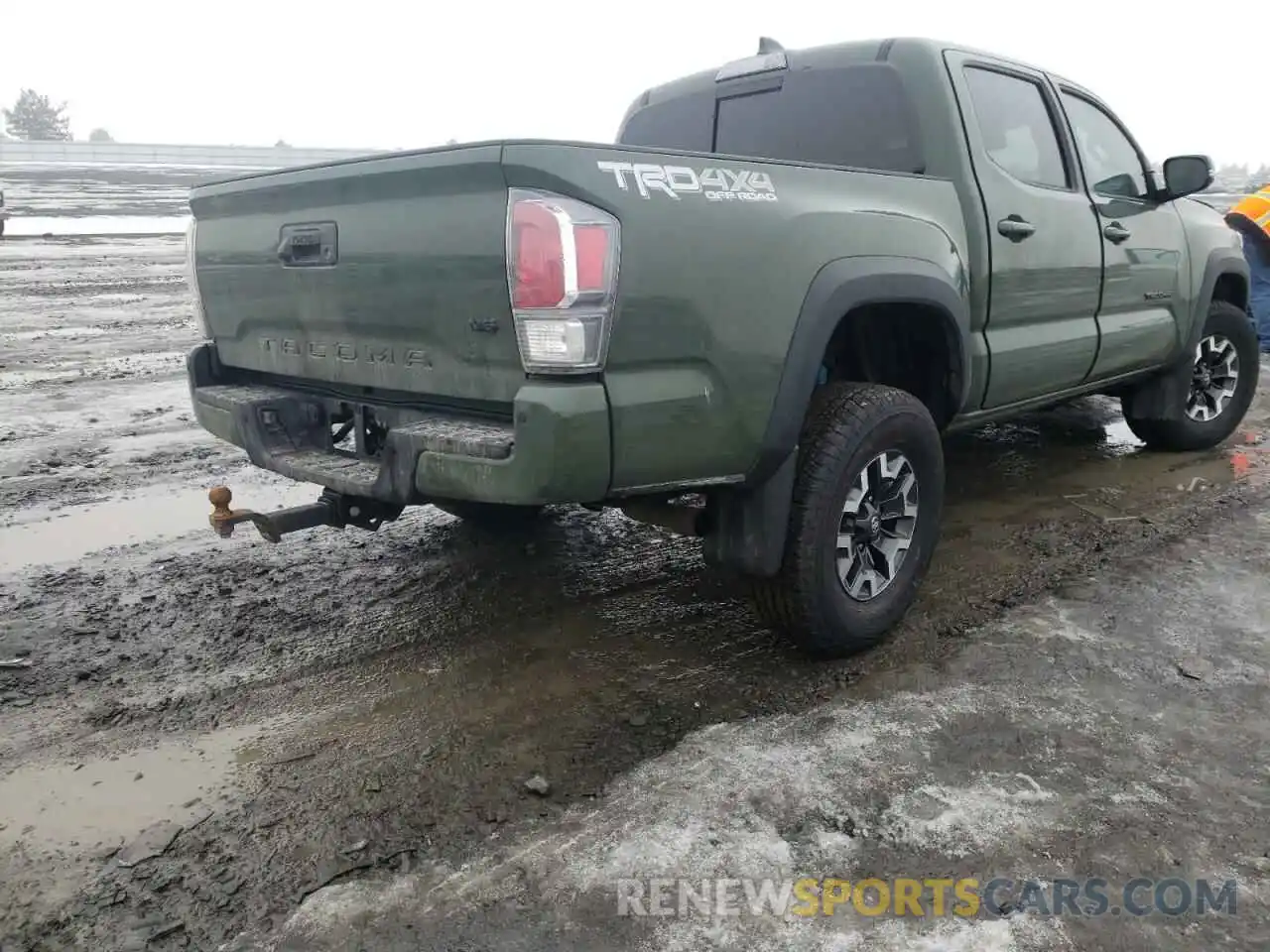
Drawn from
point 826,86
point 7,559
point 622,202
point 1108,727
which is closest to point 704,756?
point 1108,727

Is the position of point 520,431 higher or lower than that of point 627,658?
higher

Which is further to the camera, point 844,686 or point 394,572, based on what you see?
point 394,572

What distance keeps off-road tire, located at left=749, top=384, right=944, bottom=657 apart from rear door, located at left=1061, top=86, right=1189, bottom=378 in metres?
1.74

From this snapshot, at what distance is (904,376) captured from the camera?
3.71m

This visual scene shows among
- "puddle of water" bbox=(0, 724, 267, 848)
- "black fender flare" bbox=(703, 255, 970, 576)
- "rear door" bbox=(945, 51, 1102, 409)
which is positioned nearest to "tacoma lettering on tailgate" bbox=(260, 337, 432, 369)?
"black fender flare" bbox=(703, 255, 970, 576)

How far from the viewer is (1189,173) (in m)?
4.62

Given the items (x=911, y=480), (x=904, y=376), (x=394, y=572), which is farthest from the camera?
(x=394, y=572)

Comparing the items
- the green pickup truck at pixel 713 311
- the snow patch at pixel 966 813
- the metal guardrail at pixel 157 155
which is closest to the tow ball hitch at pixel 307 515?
the green pickup truck at pixel 713 311

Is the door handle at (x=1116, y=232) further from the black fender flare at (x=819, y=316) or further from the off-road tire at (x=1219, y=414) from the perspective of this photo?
the black fender flare at (x=819, y=316)

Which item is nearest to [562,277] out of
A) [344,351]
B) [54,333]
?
[344,351]

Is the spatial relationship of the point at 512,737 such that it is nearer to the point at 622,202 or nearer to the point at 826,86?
the point at 622,202

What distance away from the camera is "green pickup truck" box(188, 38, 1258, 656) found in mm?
2465

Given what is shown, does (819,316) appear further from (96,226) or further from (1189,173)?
(96,226)

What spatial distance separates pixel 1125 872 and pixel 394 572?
9.25ft
